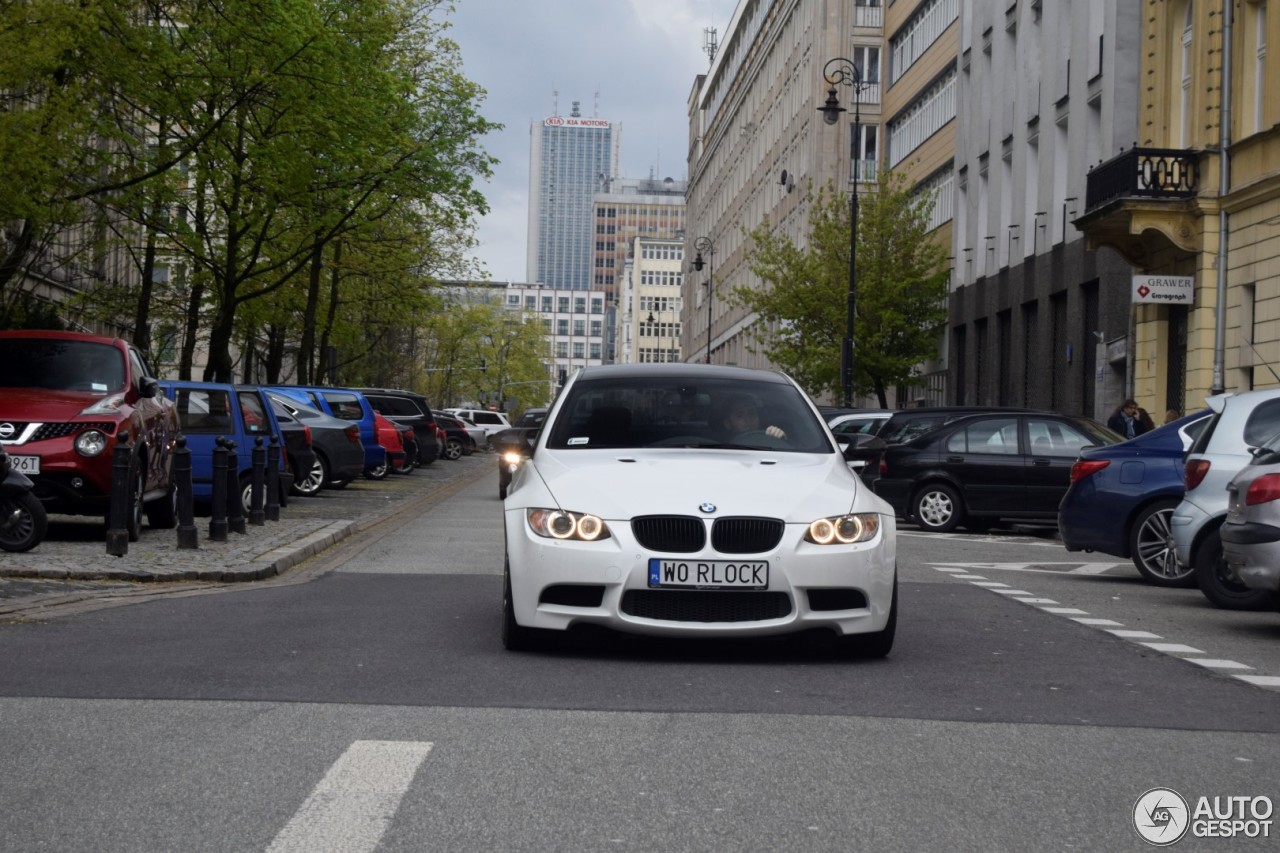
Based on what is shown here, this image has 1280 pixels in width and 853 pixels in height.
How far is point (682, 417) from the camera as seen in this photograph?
10.2m

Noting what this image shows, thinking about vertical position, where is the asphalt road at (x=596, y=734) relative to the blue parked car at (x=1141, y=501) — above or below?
below

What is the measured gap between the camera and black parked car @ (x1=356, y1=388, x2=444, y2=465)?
1634 inches

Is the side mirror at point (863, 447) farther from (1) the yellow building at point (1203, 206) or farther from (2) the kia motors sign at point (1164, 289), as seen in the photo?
(2) the kia motors sign at point (1164, 289)

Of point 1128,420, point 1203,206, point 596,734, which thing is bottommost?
point 596,734

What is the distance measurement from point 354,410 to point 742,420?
2304 cm

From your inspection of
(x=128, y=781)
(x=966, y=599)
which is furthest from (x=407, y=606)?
(x=128, y=781)

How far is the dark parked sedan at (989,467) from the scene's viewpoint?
2200 centimetres

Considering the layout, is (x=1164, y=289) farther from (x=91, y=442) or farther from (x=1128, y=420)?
(x=91, y=442)

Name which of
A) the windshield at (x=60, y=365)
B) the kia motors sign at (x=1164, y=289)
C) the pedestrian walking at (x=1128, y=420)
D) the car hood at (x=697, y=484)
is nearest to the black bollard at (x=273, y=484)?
the windshield at (x=60, y=365)

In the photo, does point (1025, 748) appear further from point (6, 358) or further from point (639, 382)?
point (6, 358)

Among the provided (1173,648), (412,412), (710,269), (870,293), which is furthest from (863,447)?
(710,269)

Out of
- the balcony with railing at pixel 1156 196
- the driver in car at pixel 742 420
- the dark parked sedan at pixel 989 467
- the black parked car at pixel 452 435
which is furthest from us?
the black parked car at pixel 452 435

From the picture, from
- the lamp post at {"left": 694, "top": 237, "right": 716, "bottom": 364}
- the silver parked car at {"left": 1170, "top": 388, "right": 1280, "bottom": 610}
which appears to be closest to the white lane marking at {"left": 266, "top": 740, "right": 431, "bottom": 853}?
the silver parked car at {"left": 1170, "top": 388, "right": 1280, "bottom": 610}

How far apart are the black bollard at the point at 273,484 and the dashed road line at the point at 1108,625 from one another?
7.92 metres
